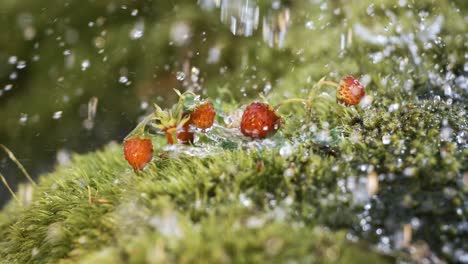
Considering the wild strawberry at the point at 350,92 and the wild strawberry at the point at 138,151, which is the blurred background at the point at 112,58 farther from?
the wild strawberry at the point at 138,151

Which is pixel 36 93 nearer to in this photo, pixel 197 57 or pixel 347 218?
pixel 197 57

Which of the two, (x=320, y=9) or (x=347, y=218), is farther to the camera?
(x=320, y=9)

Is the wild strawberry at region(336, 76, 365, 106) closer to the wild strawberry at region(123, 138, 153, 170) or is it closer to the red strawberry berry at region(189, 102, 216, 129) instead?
the red strawberry berry at region(189, 102, 216, 129)

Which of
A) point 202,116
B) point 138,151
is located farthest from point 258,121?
point 138,151

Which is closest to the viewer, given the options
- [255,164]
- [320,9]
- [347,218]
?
[347,218]

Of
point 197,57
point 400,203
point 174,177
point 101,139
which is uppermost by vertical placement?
point 174,177

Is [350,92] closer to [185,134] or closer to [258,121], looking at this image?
[258,121]

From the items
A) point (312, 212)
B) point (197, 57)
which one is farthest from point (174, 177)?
point (197, 57)
